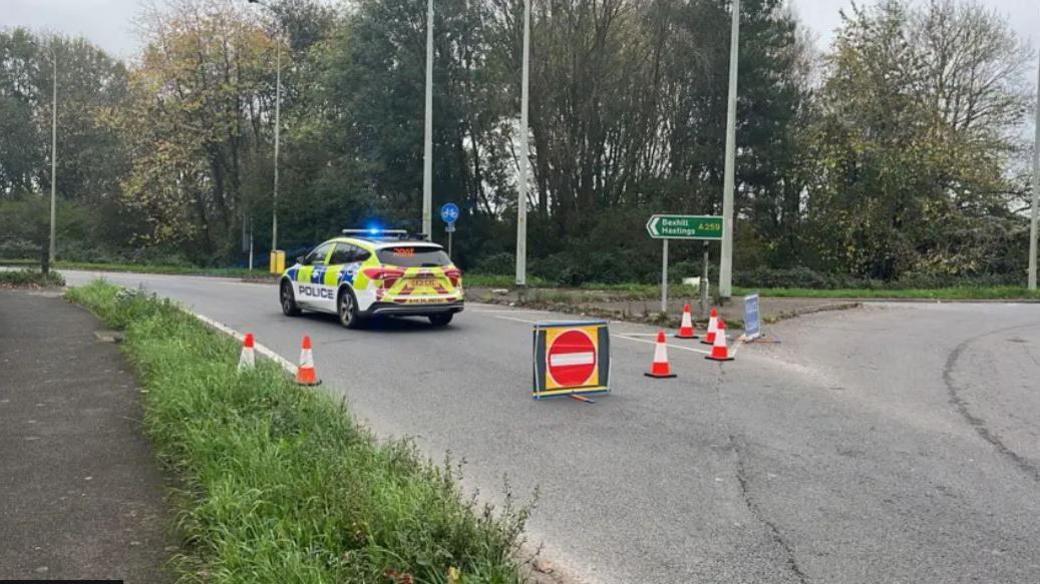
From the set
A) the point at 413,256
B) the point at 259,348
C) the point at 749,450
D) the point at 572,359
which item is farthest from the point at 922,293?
the point at 749,450

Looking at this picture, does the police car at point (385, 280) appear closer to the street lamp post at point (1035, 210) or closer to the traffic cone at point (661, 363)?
the traffic cone at point (661, 363)

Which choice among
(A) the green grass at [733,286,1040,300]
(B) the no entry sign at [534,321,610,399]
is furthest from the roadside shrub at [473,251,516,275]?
(B) the no entry sign at [534,321,610,399]

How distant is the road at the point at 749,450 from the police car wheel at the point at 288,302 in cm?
335

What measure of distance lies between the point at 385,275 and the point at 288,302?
145 inches

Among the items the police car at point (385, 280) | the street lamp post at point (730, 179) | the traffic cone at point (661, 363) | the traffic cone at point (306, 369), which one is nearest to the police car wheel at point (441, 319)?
the police car at point (385, 280)

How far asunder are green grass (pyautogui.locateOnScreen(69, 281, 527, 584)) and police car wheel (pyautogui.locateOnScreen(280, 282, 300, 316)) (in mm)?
9967

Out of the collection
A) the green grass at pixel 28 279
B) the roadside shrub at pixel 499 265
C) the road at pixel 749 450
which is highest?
the roadside shrub at pixel 499 265

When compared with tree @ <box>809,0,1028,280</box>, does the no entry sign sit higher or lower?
lower

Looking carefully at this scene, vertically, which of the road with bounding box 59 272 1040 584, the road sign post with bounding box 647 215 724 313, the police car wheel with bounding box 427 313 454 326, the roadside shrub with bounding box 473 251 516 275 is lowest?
the road with bounding box 59 272 1040 584

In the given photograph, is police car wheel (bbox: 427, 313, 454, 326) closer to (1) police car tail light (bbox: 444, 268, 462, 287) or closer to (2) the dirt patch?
(1) police car tail light (bbox: 444, 268, 462, 287)

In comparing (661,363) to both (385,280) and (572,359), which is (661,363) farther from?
(385,280)

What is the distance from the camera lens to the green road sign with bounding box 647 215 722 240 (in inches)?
671

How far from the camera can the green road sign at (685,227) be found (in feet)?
55.9

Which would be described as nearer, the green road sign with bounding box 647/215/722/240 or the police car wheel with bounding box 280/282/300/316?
the green road sign with bounding box 647/215/722/240
